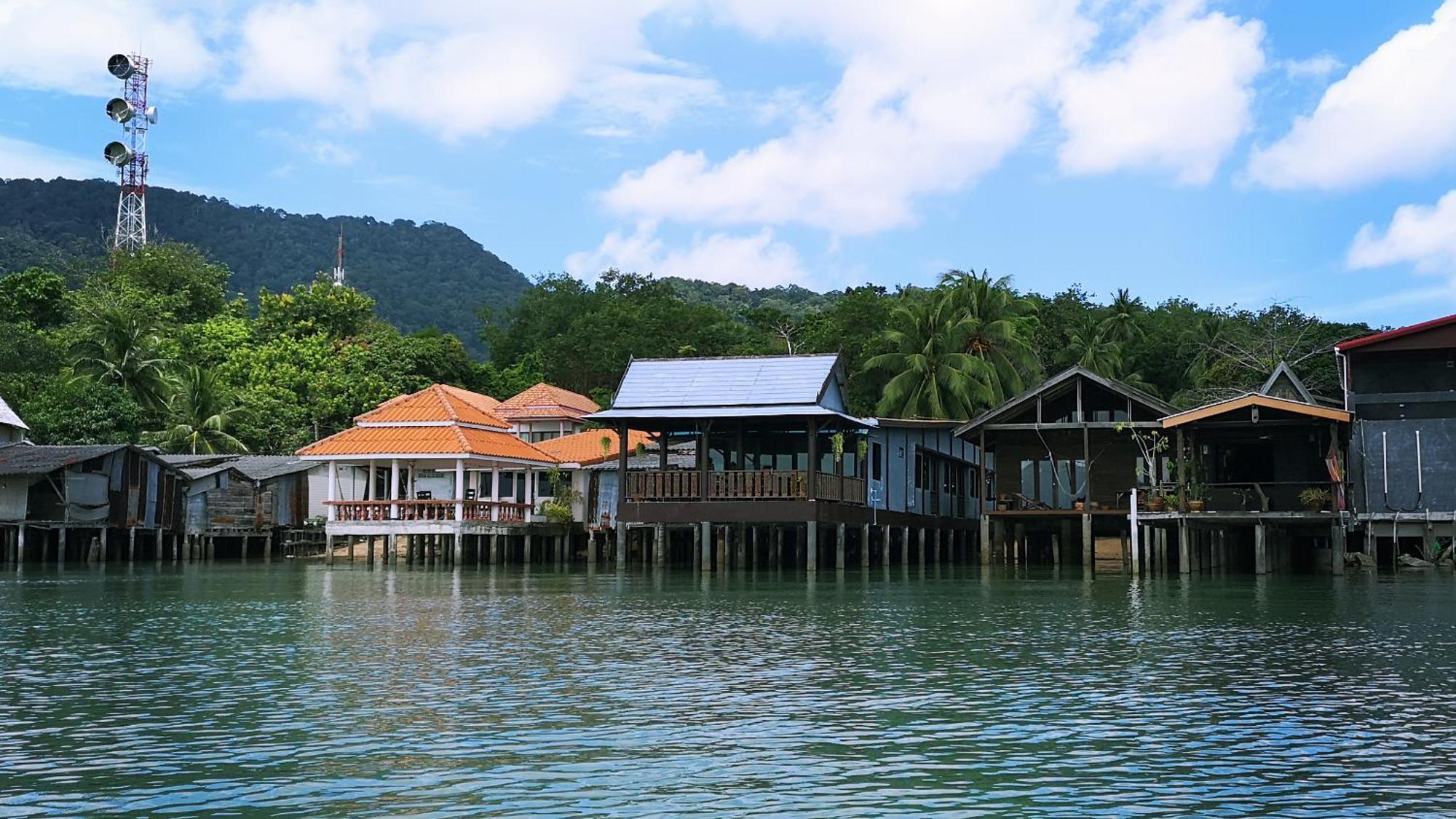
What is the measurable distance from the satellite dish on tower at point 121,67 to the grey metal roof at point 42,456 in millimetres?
44496

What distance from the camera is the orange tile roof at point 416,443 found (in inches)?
1762

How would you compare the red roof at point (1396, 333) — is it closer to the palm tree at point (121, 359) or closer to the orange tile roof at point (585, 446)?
the orange tile roof at point (585, 446)

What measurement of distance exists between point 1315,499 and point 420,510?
25888mm

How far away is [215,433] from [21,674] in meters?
46.1

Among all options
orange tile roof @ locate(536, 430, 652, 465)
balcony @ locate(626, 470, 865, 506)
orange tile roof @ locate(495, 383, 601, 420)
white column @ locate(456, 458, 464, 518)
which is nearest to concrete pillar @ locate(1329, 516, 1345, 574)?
balcony @ locate(626, 470, 865, 506)

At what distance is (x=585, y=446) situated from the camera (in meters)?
50.9

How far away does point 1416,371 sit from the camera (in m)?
35.6

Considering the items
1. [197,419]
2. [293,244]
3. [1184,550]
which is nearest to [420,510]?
[197,419]

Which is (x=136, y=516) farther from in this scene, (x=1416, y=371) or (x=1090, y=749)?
(x=1090, y=749)

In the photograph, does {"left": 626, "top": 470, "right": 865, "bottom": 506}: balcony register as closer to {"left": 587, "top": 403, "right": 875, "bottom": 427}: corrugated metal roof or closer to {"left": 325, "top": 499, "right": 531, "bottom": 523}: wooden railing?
{"left": 587, "top": 403, "right": 875, "bottom": 427}: corrugated metal roof

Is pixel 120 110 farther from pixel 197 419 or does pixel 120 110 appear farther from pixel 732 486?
pixel 732 486

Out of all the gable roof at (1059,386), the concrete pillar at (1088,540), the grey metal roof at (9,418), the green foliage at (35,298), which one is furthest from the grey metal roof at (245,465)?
the concrete pillar at (1088,540)

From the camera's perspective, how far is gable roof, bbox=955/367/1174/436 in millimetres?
37906

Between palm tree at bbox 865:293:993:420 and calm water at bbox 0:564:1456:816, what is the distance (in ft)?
98.4
